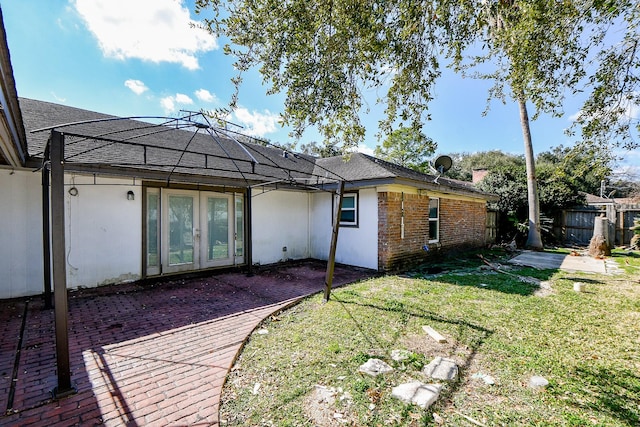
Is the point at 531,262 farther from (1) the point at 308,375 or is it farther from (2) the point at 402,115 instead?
(1) the point at 308,375

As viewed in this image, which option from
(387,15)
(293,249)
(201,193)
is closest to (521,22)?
(387,15)

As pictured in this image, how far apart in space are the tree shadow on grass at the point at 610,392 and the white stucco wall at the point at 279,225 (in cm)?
770

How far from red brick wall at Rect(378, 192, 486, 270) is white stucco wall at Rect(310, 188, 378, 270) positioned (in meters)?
0.26

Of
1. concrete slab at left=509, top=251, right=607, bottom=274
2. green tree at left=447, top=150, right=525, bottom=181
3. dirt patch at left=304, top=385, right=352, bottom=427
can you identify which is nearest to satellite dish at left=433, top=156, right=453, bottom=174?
concrete slab at left=509, top=251, right=607, bottom=274

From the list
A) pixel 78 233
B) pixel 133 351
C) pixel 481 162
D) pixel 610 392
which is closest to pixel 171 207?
pixel 78 233

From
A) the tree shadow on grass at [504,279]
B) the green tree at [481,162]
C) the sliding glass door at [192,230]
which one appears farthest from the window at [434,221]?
the green tree at [481,162]

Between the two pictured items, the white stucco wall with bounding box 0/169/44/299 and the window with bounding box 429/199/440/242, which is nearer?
the white stucco wall with bounding box 0/169/44/299

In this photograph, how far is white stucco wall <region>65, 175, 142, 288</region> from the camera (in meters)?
6.18

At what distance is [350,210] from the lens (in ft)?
30.2

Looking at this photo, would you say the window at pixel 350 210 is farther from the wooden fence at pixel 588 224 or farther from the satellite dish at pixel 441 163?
the wooden fence at pixel 588 224

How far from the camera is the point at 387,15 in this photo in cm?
406

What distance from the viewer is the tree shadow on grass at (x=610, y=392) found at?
258 cm

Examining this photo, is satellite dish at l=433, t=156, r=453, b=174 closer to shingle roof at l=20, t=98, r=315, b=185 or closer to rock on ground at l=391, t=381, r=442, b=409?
shingle roof at l=20, t=98, r=315, b=185

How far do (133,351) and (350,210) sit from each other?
21.8 ft
